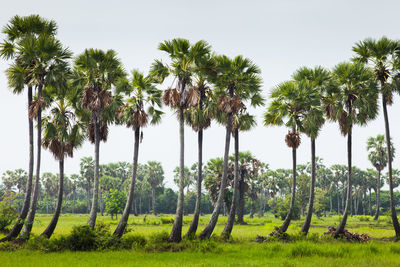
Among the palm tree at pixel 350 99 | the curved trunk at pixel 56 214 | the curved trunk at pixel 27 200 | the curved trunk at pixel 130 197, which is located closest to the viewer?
the curved trunk at pixel 27 200

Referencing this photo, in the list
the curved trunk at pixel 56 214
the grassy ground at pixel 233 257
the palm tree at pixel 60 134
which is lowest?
the grassy ground at pixel 233 257

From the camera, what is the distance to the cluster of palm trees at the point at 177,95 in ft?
77.3

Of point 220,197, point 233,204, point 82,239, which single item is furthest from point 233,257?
point 233,204

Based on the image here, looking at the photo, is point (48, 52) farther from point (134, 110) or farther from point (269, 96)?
point (269, 96)

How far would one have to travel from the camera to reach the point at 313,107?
2988 centimetres

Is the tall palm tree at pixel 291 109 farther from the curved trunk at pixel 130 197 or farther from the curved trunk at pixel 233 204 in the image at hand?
the curved trunk at pixel 130 197

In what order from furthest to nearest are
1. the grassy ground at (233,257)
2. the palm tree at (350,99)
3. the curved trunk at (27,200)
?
1. the palm tree at (350,99)
2. the curved trunk at (27,200)
3. the grassy ground at (233,257)

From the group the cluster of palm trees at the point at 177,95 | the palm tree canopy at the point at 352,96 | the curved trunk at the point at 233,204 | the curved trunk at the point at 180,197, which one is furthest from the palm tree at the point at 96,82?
the palm tree canopy at the point at 352,96

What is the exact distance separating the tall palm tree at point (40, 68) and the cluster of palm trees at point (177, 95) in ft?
0.20

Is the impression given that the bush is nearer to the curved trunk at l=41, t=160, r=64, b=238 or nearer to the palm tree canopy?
the curved trunk at l=41, t=160, r=64, b=238

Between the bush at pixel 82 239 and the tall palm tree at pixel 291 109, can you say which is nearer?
the bush at pixel 82 239

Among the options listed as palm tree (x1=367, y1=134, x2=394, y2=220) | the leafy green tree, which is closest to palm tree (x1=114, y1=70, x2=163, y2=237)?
the leafy green tree

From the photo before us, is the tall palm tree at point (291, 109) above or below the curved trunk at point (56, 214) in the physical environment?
above

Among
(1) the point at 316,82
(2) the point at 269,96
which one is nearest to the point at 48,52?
(2) the point at 269,96
